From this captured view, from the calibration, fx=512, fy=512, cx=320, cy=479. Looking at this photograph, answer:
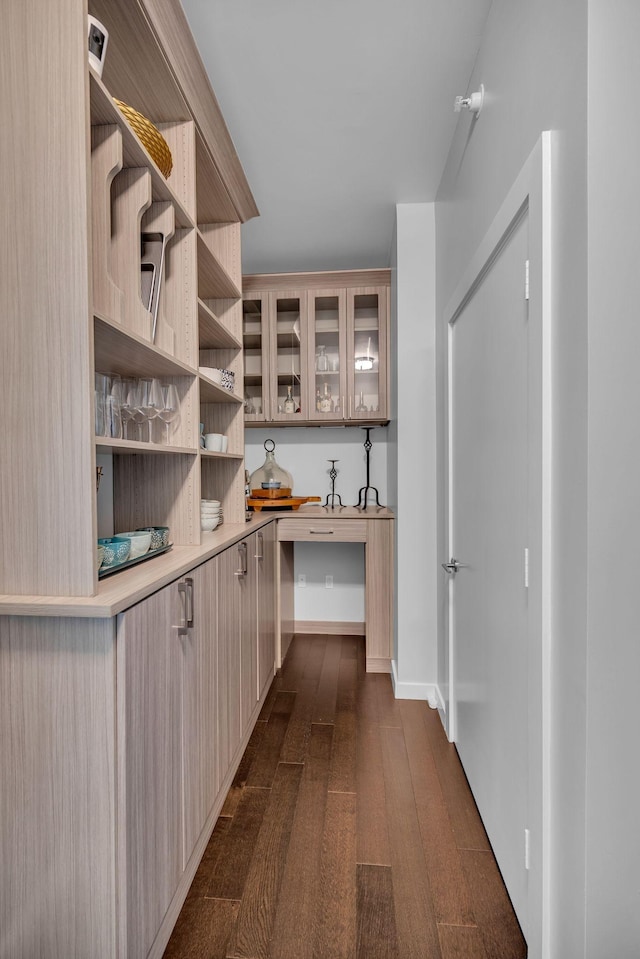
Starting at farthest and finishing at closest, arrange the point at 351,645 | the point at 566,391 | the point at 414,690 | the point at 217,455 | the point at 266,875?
the point at 351,645 < the point at 414,690 < the point at 217,455 < the point at 266,875 < the point at 566,391

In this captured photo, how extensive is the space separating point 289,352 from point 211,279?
3.95 ft

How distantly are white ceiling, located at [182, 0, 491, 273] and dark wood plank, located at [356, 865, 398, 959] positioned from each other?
2.63 metres

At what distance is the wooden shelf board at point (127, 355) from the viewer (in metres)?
1.23

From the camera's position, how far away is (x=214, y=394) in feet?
7.50

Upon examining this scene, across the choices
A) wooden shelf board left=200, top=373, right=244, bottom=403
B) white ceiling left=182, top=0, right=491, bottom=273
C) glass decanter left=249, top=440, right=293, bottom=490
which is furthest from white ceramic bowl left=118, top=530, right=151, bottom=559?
glass decanter left=249, top=440, right=293, bottom=490

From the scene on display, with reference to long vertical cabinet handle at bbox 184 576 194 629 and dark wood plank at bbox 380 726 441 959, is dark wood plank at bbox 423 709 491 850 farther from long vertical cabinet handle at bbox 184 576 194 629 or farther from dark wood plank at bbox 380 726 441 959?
long vertical cabinet handle at bbox 184 576 194 629

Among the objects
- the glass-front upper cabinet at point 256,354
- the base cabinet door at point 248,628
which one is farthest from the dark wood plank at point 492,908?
the glass-front upper cabinet at point 256,354

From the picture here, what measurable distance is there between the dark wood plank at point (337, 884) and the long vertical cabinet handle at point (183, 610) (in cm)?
83

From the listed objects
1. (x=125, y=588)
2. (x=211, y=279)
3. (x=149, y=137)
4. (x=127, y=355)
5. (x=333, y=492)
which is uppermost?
(x=149, y=137)

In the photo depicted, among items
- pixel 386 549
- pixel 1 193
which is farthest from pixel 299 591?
pixel 1 193

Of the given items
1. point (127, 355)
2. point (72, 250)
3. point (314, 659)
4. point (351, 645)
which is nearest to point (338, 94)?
point (127, 355)

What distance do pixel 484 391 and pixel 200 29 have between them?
152cm

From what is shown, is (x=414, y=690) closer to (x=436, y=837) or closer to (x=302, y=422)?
(x=436, y=837)

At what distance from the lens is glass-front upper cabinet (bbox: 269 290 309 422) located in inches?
134
